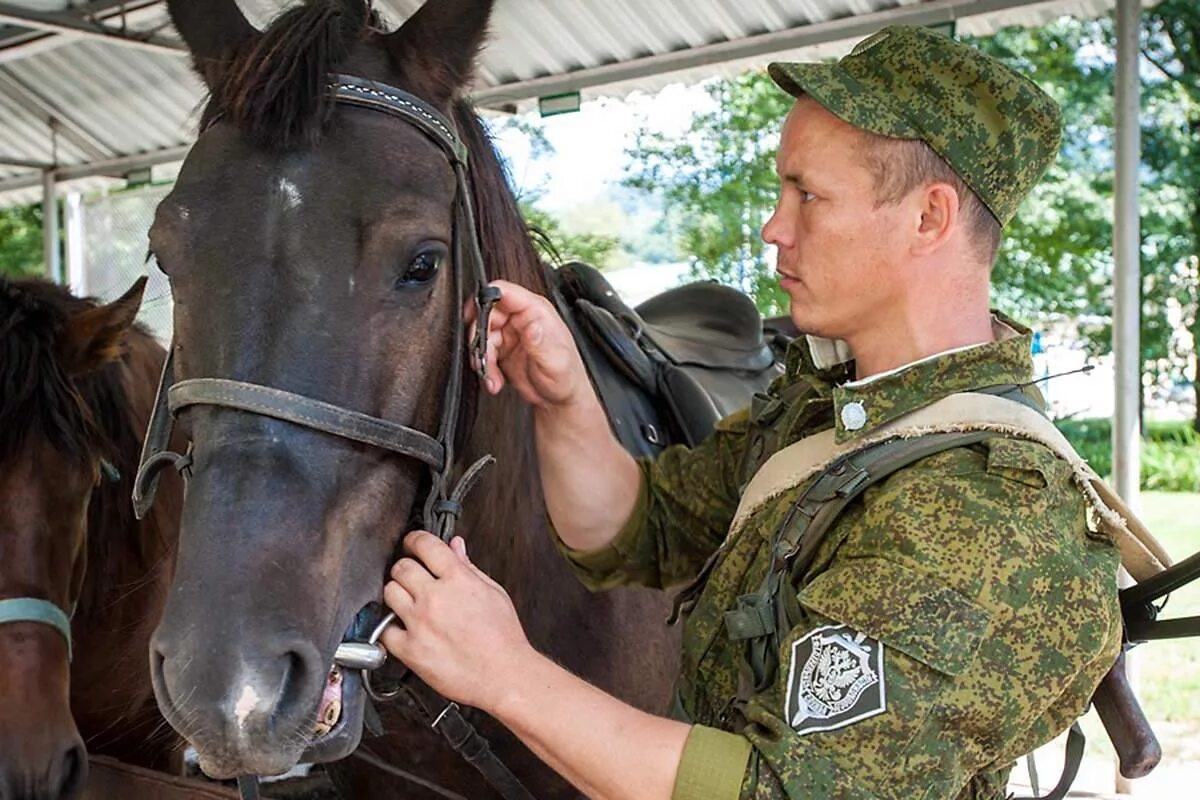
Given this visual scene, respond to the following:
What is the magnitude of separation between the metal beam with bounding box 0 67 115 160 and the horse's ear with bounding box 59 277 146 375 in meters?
5.81

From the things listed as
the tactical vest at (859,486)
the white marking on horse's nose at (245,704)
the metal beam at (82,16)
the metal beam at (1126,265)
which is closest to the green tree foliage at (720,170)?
the metal beam at (82,16)

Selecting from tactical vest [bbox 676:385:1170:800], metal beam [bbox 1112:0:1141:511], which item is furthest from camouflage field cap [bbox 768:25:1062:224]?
metal beam [bbox 1112:0:1141:511]

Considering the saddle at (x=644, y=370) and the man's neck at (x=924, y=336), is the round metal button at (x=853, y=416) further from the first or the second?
the saddle at (x=644, y=370)

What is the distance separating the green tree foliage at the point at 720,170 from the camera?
1136 centimetres

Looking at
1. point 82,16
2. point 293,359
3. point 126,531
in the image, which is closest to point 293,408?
point 293,359

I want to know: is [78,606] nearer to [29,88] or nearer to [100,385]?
[100,385]

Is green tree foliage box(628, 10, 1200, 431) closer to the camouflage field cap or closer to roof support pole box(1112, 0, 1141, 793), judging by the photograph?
roof support pole box(1112, 0, 1141, 793)

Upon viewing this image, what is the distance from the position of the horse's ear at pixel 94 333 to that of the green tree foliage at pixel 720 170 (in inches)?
345

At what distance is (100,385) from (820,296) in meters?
1.97

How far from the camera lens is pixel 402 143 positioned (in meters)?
1.58

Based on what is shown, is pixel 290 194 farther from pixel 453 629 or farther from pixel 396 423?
pixel 453 629

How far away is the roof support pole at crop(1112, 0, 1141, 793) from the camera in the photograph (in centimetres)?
458

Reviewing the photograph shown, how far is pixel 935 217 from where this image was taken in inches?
58.0

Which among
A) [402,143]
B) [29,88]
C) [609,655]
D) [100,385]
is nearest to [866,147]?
[402,143]
